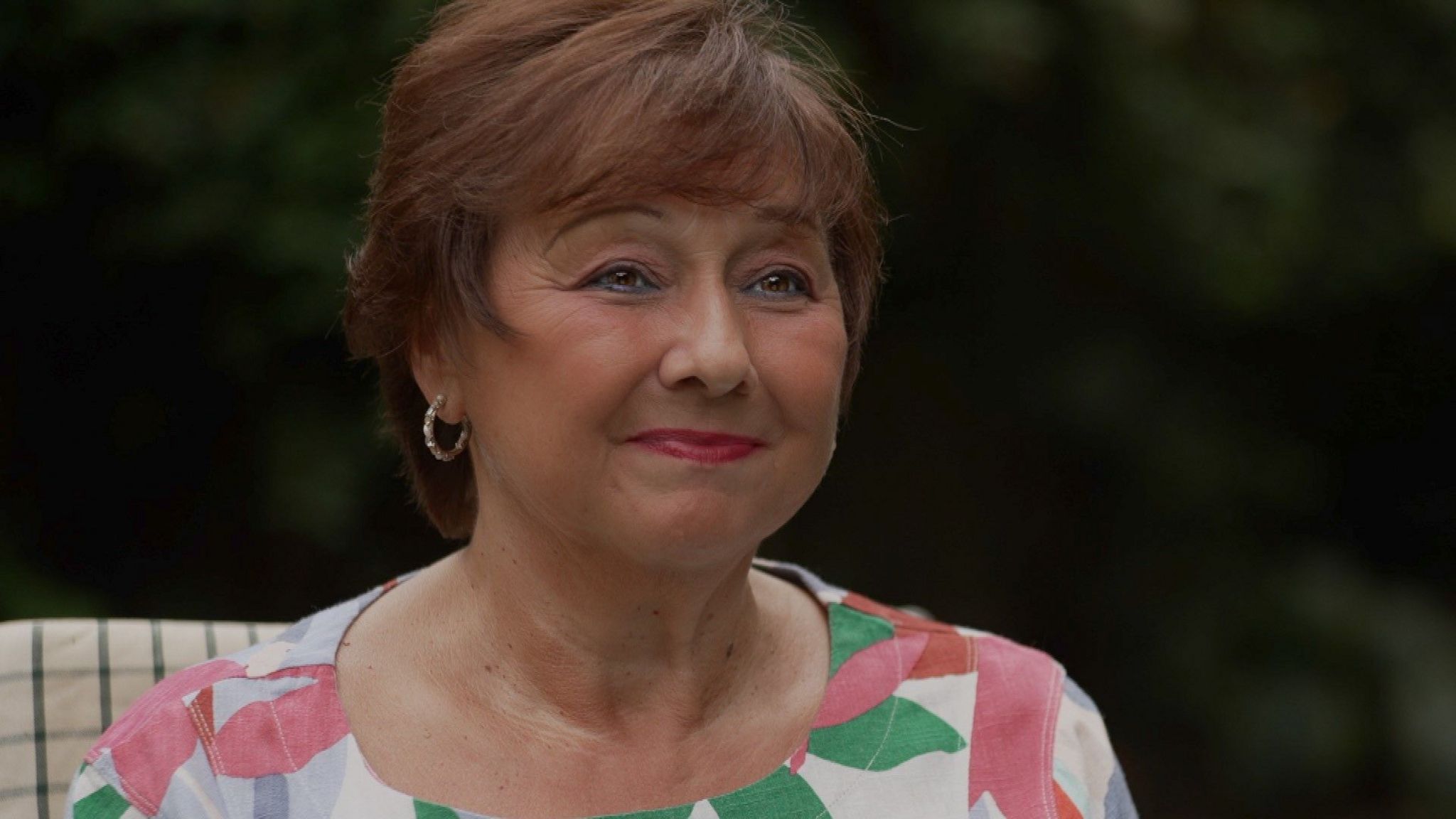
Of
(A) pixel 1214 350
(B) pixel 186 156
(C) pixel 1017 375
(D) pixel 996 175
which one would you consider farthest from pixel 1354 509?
(B) pixel 186 156

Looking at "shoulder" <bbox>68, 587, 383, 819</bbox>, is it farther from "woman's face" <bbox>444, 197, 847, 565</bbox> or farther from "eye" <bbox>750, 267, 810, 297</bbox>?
"eye" <bbox>750, 267, 810, 297</bbox>

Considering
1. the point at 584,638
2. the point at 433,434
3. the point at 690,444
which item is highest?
the point at 690,444

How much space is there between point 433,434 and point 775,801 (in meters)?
0.54

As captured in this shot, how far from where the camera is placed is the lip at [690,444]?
160 centimetres

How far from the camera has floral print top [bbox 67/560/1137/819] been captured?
5.36ft

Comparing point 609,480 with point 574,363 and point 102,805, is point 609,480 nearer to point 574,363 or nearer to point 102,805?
point 574,363

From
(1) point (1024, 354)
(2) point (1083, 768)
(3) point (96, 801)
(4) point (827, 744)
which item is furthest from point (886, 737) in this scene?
(1) point (1024, 354)

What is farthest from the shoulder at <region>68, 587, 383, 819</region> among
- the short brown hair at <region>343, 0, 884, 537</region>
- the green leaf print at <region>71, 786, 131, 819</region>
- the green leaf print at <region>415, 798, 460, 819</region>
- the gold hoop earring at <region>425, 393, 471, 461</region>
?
the short brown hair at <region>343, 0, 884, 537</region>

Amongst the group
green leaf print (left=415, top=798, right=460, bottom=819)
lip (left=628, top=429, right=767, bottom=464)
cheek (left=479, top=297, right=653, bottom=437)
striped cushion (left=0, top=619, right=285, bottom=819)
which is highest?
cheek (left=479, top=297, right=653, bottom=437)

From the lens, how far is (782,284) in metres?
1.70

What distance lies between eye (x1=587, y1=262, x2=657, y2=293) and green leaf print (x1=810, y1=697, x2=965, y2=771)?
54 centimetres

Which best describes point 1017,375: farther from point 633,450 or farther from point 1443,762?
point 633,450

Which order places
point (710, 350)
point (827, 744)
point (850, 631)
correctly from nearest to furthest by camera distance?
point (710, 350), point (827, 744), point (850, 631)

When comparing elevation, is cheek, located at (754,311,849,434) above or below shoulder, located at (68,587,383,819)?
above
